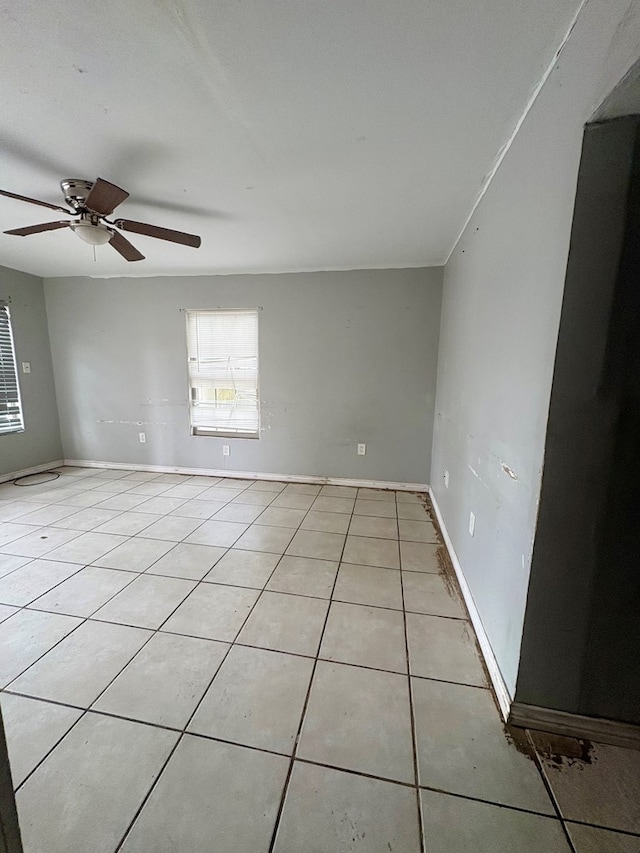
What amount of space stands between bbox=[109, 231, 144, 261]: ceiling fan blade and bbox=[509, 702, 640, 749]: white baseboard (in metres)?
3.12

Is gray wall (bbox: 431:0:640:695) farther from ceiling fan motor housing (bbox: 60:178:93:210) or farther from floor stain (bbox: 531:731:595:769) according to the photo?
ceiling fan motor housing (bbox: 60:178:93:210)

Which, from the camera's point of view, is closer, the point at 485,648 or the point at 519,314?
the point at 519,314

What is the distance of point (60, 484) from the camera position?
11.8ft

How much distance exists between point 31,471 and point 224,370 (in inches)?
102

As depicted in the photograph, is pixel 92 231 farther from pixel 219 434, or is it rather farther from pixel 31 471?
pixel 31 471

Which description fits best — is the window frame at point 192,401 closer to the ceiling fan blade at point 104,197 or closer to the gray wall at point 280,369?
the gray wall at point 280,369

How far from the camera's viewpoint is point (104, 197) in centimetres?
168

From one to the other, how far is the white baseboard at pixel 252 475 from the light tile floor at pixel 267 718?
129 centimetres

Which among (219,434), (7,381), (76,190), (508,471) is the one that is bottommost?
(219,434)

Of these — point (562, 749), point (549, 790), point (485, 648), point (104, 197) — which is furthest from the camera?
point (104, 197)

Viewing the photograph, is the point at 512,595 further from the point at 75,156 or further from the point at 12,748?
the point at 75,156

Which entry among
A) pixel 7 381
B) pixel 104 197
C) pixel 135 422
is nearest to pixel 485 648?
pixel 104 197

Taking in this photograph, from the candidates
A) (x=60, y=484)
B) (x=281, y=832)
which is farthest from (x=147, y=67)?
(x=60, y=484)

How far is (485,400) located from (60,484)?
423 cm
